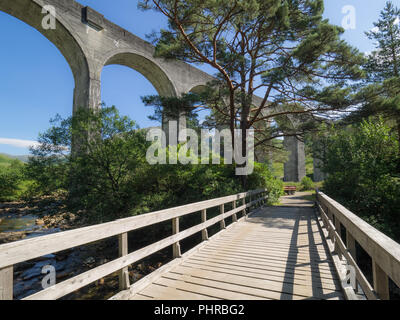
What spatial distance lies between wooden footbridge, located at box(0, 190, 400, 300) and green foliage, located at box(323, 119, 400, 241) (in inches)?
163

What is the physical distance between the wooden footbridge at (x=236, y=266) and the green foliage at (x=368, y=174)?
13.6 ft

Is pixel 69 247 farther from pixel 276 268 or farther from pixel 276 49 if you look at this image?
pixel 276 49

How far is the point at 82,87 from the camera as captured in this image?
1230 centimetres

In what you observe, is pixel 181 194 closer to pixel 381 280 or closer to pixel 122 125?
pixel 122 125

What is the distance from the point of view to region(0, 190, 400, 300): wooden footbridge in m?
1.47

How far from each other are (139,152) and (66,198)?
2.39 m

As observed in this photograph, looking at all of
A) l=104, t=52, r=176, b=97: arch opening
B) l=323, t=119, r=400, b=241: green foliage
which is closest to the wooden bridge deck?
l=323, t=119, r=400, b=241: green foliage

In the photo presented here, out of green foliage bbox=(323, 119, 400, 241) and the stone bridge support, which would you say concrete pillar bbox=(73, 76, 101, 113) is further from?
green foliage bbox=(323, 119, 400, 241)

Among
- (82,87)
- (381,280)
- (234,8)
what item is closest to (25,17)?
(82,87)

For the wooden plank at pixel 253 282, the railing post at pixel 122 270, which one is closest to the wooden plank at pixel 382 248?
the wooden plank at pixel 253 282

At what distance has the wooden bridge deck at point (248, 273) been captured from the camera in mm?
2379

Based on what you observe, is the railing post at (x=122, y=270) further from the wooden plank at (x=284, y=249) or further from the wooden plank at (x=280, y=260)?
the wooden plank at (x=284, y=249)

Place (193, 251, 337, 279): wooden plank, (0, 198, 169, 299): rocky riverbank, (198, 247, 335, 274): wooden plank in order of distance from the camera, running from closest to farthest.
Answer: (193, 251, 337, 279): wooden plank < (198, 247, 335, 274): wooden plank < (0, 198, 169, 299): rocky riverbank

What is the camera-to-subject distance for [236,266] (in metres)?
3.17
